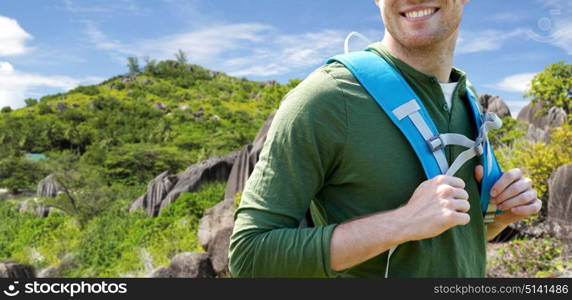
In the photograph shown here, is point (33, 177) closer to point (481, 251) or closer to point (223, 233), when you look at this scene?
point (223, 233)

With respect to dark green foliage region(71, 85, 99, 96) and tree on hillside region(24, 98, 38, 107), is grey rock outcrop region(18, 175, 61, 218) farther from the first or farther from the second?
dark green foliage region(71, 85, 99, 96)

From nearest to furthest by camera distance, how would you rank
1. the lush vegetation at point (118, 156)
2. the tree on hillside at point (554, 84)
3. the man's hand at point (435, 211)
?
the man's hand at point (435, 211)
the lush vegetation at point (118, 156)
the tree on hillside at point (554, 84)

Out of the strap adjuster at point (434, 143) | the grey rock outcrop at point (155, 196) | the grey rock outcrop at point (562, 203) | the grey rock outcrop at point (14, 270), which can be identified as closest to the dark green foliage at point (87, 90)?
the grey rock outcrop at point (155, 196)

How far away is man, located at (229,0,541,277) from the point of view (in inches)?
38.1

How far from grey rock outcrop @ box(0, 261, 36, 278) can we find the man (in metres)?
9.96

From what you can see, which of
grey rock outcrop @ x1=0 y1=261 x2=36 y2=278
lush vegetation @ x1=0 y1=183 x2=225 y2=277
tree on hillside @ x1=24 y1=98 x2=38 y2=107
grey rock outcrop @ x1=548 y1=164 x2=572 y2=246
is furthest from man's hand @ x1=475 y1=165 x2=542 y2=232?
tree on hillside @ x1=24 y1=98 x2=38 y2=107

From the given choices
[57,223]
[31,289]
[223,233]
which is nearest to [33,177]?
[57,223]

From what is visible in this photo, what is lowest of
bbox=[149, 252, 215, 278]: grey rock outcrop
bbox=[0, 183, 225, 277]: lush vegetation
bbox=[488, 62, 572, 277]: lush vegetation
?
bbox=[0, 183, 225, 277]: lush vegetation

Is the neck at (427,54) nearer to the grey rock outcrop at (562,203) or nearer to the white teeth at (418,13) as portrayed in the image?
the white teeth at (418,13)

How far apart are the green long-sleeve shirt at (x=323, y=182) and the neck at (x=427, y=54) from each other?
166 mm

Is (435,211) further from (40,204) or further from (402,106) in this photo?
(40,204)

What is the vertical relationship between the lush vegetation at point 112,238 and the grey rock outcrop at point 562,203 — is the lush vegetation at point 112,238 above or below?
below

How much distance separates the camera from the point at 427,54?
1170 mm

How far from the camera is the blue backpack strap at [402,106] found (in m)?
1.03
